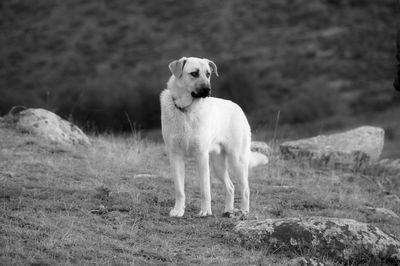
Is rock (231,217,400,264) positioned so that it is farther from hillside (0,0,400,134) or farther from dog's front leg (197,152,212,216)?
hillside (0,0,400,134)

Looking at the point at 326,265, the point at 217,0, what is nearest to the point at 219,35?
the point at 217,0

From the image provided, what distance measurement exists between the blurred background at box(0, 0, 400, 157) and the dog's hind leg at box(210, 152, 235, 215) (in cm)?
2332

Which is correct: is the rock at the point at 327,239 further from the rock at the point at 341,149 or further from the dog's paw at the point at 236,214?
the rock at the point at 341,149

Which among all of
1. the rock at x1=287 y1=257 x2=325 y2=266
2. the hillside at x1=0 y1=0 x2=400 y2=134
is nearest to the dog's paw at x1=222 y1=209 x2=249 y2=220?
the rock at x1=287 y1=257 x2=325 y2=266

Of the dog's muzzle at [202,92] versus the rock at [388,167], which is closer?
the dog's muzzle at [202,92]

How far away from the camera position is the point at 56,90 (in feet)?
118

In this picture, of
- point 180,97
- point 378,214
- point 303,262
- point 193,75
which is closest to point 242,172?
point 180,97

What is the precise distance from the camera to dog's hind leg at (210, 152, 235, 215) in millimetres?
9078

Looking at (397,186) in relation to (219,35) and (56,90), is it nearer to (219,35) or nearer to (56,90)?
(56,90)

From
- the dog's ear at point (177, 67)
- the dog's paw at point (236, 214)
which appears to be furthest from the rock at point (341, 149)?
the dog's ear at point (177, 67)

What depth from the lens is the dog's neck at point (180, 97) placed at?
8422mm

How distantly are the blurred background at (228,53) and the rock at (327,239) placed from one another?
25.5m

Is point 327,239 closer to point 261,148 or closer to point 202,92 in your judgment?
point 202,92

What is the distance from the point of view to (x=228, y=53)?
144ft
